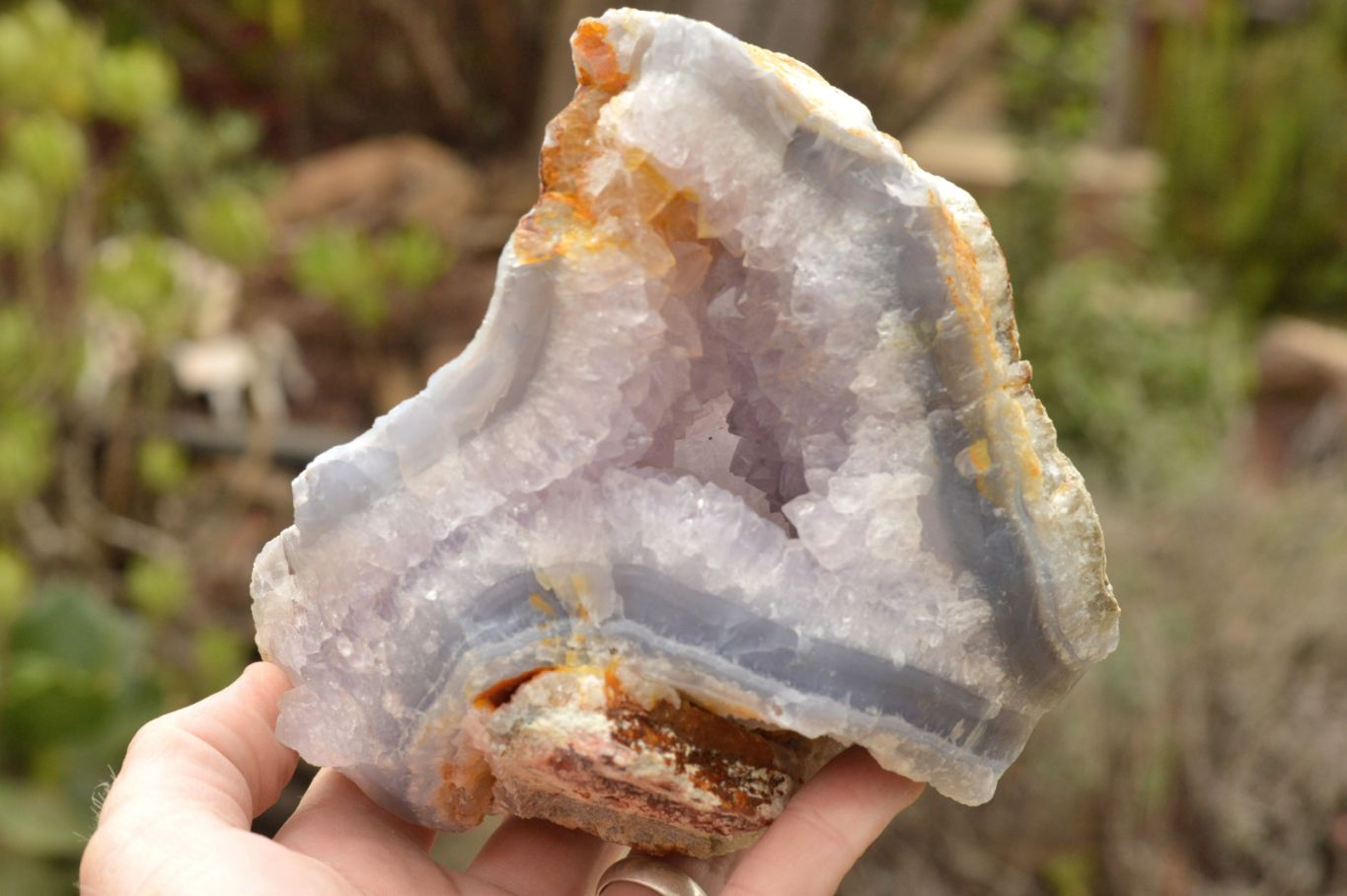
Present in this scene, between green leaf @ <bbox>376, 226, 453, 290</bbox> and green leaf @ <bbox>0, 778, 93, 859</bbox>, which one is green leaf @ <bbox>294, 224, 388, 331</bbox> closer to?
green leaf @ <bbox>376, 226, 453, 290</bbox>

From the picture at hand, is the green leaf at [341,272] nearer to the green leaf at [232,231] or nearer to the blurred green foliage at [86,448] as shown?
the blurred green foliage at [86,448]

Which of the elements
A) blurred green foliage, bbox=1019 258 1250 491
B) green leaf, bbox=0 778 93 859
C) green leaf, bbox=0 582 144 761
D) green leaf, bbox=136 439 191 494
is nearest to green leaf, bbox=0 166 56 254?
green leaf, bbox=136 439 191 494

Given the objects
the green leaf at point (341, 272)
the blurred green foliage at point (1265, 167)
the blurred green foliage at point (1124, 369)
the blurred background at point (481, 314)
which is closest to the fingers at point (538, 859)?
the blurred background at point (481, 314)

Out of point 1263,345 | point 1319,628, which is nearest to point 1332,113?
point 1263,345

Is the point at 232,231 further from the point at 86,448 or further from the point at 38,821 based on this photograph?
the point at 38,821

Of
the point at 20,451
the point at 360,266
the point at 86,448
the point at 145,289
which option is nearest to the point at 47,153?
the point at 145,289

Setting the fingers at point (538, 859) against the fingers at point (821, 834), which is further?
the fingers at point (538, 859)
